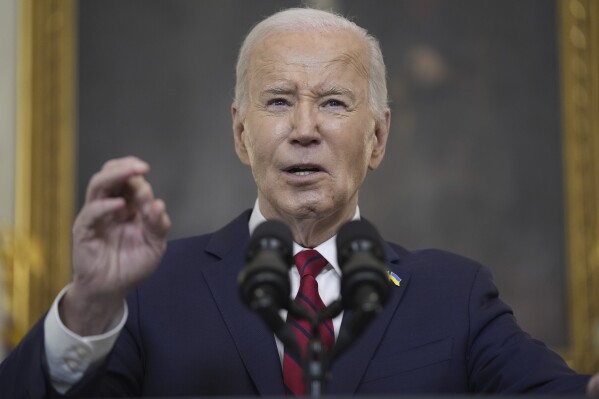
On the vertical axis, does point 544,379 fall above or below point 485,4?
below

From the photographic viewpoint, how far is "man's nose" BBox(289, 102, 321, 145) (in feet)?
7.84

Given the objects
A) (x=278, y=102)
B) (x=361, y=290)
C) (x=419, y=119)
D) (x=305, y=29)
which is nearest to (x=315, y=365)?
(x=361, y=290)

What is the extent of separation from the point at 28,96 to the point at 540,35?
3042 millimetres

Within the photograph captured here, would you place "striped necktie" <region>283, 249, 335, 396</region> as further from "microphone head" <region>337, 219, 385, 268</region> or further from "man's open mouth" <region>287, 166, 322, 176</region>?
"microphone head" <region>337, 219, 385, 268</region>

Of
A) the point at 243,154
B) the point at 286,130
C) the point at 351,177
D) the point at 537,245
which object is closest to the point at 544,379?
the point at 351,177

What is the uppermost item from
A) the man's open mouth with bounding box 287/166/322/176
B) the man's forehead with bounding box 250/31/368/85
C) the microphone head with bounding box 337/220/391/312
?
the man's forehead with bounding box 250/31/368/85

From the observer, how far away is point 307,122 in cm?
240

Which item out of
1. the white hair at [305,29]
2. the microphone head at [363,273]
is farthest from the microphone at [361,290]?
the white hair at [305,29]

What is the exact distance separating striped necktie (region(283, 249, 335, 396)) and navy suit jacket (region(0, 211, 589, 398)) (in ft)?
0.10

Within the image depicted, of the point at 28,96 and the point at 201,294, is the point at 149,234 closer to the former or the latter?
the point at 201,294

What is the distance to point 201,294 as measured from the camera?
2.40m

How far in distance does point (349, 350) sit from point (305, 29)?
86cm

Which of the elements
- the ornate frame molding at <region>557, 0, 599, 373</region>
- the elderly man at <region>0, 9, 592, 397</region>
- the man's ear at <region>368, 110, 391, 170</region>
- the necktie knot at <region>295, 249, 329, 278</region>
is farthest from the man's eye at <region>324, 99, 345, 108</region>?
the ornate frame molding at <region>557, 0, 599, 373</region>

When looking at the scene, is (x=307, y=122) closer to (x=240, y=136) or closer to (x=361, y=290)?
(x=240, y=136)
